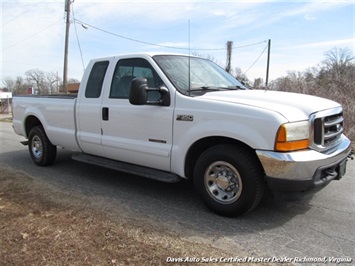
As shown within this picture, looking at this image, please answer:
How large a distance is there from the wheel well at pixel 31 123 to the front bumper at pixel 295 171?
4.93m

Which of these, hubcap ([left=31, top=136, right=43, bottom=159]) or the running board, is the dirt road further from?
hubcap ([left=31, top=136, right=43, bottom=159])

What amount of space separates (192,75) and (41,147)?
11.8 feet

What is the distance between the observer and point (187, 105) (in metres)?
3.97

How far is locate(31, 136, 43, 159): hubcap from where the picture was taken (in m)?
6.48

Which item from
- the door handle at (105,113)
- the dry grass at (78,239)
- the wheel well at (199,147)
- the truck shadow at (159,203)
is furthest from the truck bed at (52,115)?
the wheel well at (199,147)

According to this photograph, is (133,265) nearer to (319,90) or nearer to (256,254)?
(256,254)

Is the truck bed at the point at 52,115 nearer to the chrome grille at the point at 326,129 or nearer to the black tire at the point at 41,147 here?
the black tire at the point at 41,147

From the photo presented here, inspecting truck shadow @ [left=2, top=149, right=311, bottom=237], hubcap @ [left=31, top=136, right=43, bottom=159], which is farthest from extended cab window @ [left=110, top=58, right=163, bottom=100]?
hubcap @ [left=31, top=136, right=43, bottom=159]

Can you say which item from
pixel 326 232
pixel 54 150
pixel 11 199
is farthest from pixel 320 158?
pixel 54 150

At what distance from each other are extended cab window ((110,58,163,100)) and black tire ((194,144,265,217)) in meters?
Answer: 1.15

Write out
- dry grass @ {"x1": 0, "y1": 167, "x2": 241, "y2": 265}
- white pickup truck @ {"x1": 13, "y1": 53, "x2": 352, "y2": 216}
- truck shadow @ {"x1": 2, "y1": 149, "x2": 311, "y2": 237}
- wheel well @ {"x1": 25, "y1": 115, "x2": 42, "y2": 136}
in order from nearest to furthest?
1. dry grass @ {"x1": 0, "y1": 167, "x2": 241, "y2": 265}
2. white pickup truck @ {"x1": 13, "y1": 53, "x2": 352, "y2": 216}
3. truck shadow @ {"x1": 2, "y1": 149, "x2": 311, "y2": 237}
4. wheel well @ {"x1": 25, "y1": 115, "x2": 42, "y2": 136}

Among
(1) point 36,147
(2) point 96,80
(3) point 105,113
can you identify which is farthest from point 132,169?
(1) point 36,147

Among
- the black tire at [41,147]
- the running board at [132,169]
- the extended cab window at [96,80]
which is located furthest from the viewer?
the black tire at [41,147]

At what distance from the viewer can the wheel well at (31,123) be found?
6.70 meters
